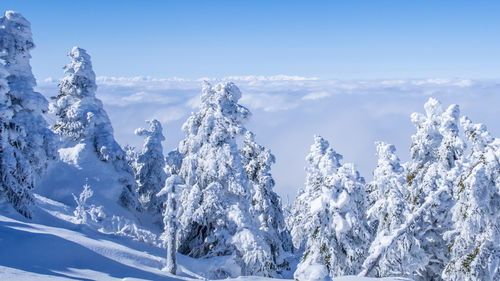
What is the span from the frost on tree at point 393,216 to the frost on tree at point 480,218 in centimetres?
207

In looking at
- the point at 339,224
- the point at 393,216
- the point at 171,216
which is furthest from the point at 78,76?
the point at 393,216

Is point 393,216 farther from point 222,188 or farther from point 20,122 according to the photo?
point 20,122

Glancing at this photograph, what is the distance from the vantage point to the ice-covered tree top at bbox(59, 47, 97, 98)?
32.7 metres

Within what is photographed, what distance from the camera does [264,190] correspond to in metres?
28.4

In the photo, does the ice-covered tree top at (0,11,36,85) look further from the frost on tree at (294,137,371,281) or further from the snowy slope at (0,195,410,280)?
the frost on tree at (294,137,371,281)

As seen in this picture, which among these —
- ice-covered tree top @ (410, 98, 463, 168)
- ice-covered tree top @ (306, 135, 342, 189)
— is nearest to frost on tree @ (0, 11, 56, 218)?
ice-covered tree top @ (306, 135, 342, 189)

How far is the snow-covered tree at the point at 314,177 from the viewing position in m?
20.2

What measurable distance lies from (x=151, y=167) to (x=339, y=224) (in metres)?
25.2

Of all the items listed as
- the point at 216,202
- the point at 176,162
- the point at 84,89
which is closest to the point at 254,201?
the point at 216,202

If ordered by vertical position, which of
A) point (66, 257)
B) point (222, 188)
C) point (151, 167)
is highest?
point (222, 188)

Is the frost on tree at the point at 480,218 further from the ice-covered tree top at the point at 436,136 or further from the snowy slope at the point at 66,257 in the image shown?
the snowy slope at the point at 66,257

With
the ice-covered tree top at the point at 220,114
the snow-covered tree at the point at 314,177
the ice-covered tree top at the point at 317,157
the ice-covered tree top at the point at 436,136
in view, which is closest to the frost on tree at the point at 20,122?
the ice-covered tree top at the point at 220,114

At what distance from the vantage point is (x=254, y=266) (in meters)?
22.1

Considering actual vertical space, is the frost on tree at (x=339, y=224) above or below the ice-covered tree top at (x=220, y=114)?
below
